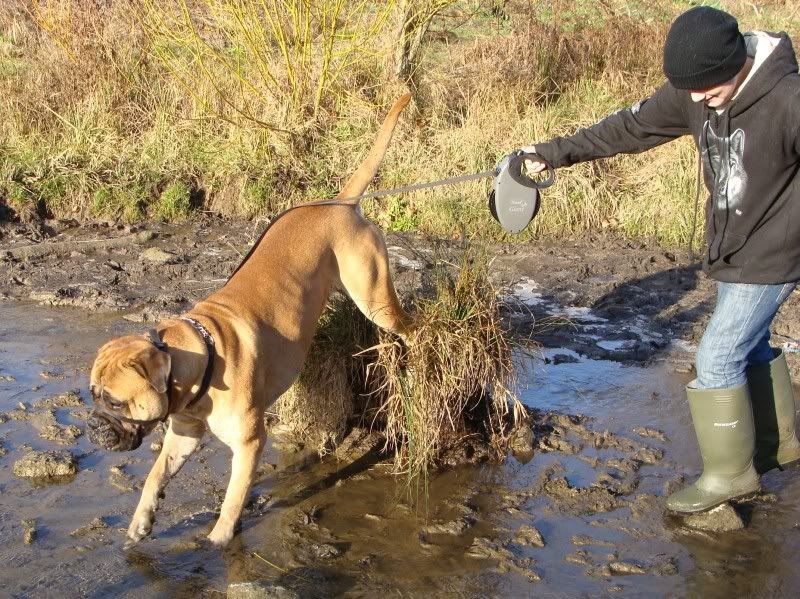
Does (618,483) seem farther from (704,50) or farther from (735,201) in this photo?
(704,50)

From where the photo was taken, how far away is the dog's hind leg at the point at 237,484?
422 cm

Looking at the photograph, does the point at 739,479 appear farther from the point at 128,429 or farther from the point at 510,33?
the point at 510,33

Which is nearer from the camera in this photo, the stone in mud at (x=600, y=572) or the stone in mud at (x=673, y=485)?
the stone in mud at (x=600, y=572)

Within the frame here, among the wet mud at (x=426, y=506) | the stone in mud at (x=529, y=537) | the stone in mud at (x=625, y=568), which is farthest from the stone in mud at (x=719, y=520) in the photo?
the stone in mud at (x=529, y=537)

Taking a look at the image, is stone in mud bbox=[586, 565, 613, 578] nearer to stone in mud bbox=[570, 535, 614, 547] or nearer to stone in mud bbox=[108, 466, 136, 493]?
stone in mud bbox=[570, 535, 614, 547]

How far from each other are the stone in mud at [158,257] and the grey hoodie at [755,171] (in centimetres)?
525

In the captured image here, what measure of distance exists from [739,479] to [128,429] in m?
2.80

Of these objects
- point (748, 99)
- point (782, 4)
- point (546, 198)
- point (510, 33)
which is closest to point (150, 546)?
point (748, 99)

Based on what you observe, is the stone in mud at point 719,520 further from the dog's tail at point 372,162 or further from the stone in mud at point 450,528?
the dog's tail at point 372,162

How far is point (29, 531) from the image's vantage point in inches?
168

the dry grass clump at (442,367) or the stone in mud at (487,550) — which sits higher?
the dry grass clump at (442,367)

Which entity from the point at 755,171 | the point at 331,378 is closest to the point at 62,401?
the point at 331,378

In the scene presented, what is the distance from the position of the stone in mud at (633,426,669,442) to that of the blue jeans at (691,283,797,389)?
1.07m

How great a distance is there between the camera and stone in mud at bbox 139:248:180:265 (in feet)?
27.3
